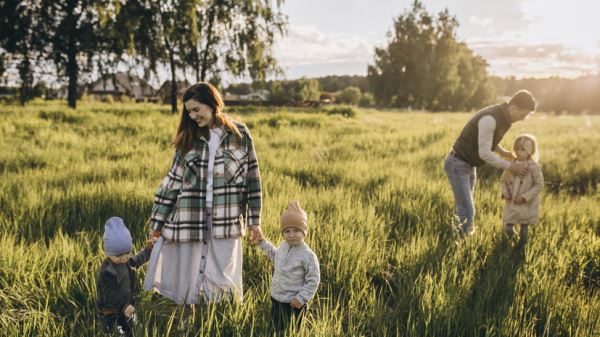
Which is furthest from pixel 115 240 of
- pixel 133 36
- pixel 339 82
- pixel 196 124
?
pixel 339 82

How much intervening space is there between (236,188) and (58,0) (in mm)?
20749

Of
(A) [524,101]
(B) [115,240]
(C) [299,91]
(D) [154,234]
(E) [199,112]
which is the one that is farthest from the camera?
(C) [299,91]

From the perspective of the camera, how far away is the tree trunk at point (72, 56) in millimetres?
18688

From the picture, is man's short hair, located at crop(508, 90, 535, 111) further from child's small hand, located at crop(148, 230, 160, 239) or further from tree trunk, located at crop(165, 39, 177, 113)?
tree trunk, located at crop(165, 39, 177, 113)

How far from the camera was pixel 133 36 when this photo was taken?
680 inches

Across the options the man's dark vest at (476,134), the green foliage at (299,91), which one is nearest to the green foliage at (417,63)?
the green foliage at (299,91)

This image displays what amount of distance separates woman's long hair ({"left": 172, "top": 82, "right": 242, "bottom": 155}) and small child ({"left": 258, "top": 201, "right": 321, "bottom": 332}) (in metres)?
0.79

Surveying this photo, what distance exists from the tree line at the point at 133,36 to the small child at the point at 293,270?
16.8 m

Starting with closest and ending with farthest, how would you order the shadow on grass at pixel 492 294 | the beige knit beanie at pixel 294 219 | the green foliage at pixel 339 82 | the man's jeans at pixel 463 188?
the beige knit beanie at pixel 294 219 < the shadow on grass at pixel 492 294 < the man's jeans at pixel 463 188 < the green foliage at pixel 339 82

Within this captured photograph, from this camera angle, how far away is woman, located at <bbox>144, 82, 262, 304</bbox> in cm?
266

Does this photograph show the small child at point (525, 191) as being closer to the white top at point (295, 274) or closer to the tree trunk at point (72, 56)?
the white top at point (295, 274)

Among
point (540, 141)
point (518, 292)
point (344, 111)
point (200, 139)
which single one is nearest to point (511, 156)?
point (518, 292)

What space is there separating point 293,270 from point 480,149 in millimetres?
2860

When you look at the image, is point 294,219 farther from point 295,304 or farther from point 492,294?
point 492,294
